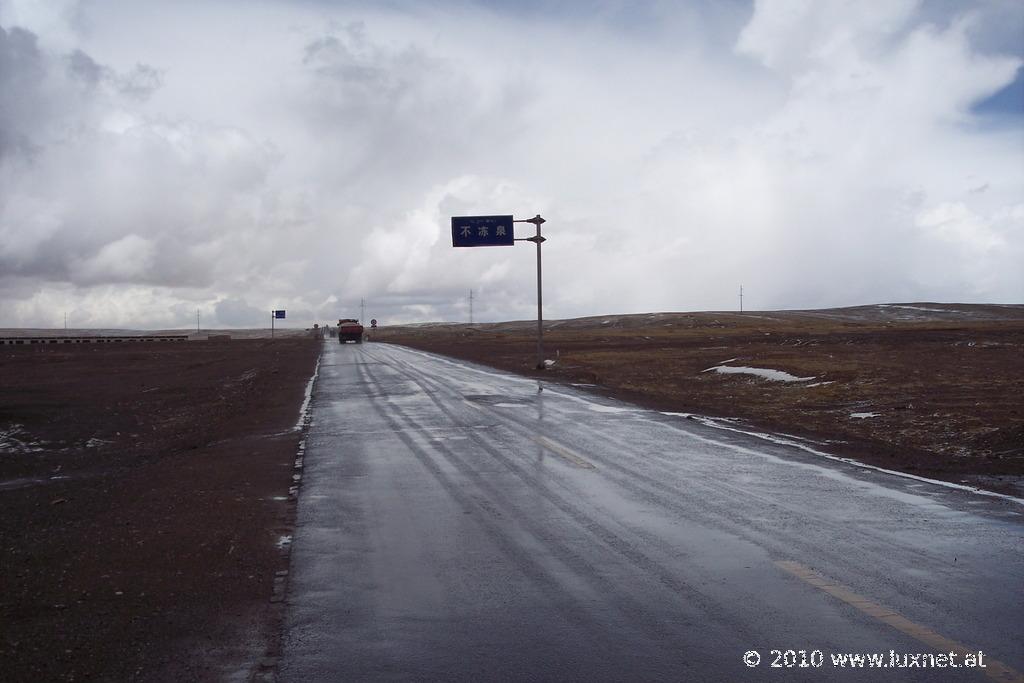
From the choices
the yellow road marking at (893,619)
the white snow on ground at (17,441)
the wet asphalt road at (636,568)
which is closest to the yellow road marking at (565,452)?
the wet asphalt road at (636,568)

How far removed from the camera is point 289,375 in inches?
1457

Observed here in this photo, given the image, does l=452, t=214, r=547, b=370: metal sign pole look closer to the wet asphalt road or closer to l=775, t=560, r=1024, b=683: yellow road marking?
the wet asphalt road

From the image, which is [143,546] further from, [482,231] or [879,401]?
[482,231]

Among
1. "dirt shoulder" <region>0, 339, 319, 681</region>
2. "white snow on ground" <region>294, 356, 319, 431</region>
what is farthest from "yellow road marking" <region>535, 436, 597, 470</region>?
"white snow on ground" <region>294, 356, 319, 431</region>

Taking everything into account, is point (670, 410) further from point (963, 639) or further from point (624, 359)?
point (624, 359)

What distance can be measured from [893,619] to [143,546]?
6307mm

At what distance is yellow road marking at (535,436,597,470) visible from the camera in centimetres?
1227

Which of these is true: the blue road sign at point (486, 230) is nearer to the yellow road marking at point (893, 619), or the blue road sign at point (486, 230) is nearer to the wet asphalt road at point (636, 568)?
the wet asphalt road at point (636, 568)

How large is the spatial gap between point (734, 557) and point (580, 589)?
5.17 feet

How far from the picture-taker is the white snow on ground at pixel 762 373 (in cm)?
2797

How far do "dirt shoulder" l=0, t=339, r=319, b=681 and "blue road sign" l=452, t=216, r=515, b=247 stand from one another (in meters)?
20.4

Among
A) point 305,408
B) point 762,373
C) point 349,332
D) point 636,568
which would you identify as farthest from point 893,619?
point 349,332

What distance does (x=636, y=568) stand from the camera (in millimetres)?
6984

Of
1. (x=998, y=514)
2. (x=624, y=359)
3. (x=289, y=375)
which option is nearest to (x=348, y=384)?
(x=289, y=375)
